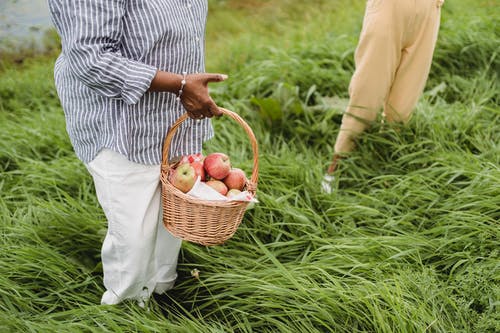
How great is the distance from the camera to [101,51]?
1699 mm

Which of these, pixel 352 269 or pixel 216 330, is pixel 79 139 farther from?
pixel 352 269

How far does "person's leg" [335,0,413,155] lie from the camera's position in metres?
2.74

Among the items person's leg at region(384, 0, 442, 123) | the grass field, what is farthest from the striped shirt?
person's leg at region(384, 0, 442, 123)

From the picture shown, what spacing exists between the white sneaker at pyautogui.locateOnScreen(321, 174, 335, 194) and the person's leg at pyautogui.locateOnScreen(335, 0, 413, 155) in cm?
21

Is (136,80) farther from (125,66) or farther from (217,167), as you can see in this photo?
(217,167)

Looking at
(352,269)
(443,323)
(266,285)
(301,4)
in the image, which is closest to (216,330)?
(266,285)

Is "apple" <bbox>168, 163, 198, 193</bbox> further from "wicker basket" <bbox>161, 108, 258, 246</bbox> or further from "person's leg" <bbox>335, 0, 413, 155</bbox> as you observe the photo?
"person's leg" <bbox>335, 0, 413, 155</bbox>

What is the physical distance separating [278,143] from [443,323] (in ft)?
5.23

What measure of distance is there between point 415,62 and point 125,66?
5.78 feet

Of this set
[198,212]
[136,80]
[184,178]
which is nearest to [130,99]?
[136,80]

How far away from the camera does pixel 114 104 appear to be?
6.12ft

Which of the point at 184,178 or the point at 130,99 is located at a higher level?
the point at 130,99

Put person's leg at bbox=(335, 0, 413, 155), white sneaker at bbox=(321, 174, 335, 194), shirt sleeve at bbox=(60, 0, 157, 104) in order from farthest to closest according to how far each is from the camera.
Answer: white sneaker at bbox=(321, 174, 335, 194)
person's leg at bbox=(335, 0, 413, 155)
shirt sleeve at bbox=(60, 0, 157, 104)

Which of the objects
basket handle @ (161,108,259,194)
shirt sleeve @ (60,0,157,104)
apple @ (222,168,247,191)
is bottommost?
apple @ (222,168,247,191)
